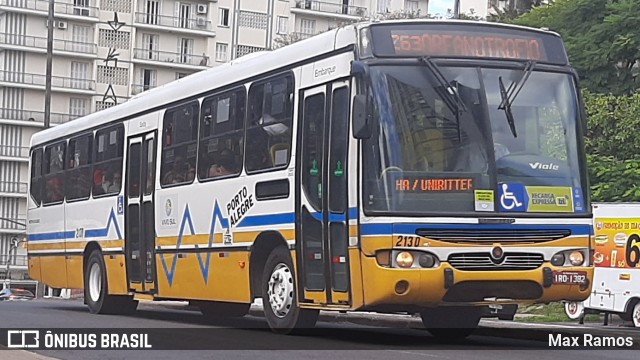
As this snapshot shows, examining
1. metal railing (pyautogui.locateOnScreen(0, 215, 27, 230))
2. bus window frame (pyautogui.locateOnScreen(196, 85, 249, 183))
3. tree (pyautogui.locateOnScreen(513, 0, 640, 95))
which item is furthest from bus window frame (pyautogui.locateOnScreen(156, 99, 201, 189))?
metal railing (pyautogui.locateOnScreen(0, 215, 27, 230))

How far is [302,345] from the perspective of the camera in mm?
14016

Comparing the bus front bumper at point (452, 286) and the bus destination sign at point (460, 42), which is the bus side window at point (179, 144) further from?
the bus front bumper at point (452, 286)

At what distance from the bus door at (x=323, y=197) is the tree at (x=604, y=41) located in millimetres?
25274

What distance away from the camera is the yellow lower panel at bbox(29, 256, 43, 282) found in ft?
87.7

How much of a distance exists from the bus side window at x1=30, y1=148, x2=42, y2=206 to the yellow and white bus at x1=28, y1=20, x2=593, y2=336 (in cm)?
1057

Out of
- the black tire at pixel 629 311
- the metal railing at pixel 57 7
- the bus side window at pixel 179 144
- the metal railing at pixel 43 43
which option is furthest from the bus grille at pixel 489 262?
the metal railing at pixel 57 7

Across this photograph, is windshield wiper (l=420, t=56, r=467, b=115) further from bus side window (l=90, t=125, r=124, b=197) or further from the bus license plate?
bus side window (l=90, t=125, r=124, b=197)

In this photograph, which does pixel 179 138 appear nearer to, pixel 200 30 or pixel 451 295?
pixel 451 295

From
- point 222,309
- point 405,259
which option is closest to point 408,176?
point 405,259

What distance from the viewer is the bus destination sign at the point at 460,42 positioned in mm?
14219

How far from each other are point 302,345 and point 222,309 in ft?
24.6

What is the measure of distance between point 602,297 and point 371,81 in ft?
59.9

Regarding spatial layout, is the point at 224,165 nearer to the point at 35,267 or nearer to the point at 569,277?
the point at 569,277

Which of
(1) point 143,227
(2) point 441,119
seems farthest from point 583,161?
(1) point 143,227
